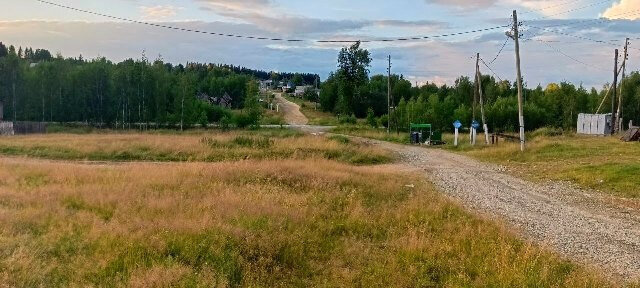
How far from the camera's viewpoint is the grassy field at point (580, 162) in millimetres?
17328

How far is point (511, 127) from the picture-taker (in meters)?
58.9

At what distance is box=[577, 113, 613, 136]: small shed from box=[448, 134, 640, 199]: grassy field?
41.6ft

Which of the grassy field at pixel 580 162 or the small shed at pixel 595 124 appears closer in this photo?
the grassy field at pixel 580 162

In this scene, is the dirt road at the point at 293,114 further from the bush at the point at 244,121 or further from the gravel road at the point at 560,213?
the gravel road at the point at 560,213

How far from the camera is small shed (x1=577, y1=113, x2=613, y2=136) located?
43972mm

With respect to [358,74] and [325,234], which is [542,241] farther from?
[358,74]

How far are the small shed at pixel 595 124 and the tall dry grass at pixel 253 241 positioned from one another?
3602cm

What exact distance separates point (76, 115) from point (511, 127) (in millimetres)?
49447

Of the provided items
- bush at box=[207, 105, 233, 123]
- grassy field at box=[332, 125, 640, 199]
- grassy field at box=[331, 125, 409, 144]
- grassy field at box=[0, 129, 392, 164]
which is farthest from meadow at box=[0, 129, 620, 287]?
bush at box=[207, 105, 233, 123]

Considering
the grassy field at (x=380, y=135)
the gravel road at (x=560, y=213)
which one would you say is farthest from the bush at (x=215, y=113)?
the gravel road at (x=560, y=213)

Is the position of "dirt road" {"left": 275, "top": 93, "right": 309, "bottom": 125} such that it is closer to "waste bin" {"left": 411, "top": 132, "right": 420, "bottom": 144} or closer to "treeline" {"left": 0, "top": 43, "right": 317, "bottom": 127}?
"treeline" {"left": 0, "top": 43, "right": 317, "bottom": 127}

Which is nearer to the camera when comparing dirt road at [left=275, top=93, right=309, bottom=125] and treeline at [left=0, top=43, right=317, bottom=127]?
treeline at [left=0, top=43, right=317, bottom=127]

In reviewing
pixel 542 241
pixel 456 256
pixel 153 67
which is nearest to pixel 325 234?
pixel 456 256

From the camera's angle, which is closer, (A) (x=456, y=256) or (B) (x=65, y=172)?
(A) (x=456, y=256)
